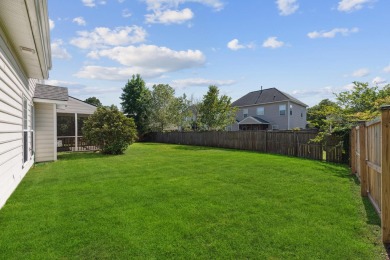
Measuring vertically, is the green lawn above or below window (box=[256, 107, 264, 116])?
below

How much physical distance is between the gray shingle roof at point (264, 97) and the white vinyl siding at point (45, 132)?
941 inches

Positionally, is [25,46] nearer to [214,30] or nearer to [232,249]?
[232,249]

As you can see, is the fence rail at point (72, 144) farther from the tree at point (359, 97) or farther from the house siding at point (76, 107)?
the tree at point (359, 97)

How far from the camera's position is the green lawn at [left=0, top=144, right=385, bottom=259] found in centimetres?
292

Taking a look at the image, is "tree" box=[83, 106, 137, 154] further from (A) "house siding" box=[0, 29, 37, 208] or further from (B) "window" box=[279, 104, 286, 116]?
(B) "window" box=[279, 104, 286, 116]

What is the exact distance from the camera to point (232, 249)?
294 cm

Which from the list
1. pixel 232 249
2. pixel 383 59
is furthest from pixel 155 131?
pixel 232 249

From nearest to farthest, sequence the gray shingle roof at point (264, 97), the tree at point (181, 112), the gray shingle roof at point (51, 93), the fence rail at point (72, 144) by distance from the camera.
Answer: the gray shingle roof at point (51, 93) < the fence rail at point (72, 144) < the tree at point (181, 112) < the gray shingle roof at point (264, 97)

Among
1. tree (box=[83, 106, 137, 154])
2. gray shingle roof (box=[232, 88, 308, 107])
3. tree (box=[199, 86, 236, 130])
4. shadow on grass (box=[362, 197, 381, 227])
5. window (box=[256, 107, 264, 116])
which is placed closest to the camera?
shadow on grass (box=[362, 197, 381, 227])

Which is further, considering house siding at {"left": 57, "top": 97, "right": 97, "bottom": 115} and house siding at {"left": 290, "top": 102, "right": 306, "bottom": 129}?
house siding at {"left": 290, "top": 102, "right": 306, "bottom": 129}

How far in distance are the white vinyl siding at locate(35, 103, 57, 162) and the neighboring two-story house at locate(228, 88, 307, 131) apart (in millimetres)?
23284

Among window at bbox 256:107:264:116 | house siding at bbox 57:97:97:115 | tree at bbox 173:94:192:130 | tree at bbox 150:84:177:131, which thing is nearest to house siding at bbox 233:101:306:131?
window at bbox 256:107:264:116

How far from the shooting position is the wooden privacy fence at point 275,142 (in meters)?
10.6

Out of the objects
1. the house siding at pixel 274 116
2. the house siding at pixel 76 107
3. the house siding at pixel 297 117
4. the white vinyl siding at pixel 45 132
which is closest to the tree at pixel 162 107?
the house siding at pixel 274 116
